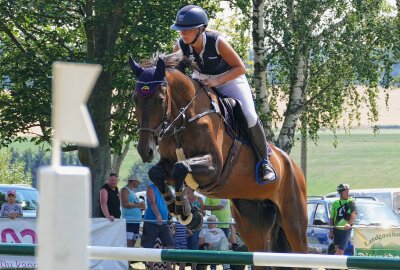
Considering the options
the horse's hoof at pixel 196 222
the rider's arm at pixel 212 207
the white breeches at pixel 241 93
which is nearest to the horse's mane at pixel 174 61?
the white breeches at pixel 241 93

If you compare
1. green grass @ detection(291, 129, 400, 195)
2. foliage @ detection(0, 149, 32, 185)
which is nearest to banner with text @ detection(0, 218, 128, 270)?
foliage @ detection(0, 149, 32, 185)

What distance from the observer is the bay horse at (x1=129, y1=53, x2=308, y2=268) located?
794cm

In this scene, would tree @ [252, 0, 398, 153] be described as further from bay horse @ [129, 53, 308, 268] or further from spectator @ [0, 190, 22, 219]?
bay horse @ [129, 53, 308, 268]

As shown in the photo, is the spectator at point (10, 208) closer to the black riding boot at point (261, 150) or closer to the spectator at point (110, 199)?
the spectator at point (110, 199)

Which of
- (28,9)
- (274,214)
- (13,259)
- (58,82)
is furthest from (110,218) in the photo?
(58,82)

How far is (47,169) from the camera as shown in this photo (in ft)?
8.32

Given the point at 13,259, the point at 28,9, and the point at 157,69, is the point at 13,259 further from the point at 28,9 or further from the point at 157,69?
the point at 28,9

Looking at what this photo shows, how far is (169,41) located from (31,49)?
11.6 ft

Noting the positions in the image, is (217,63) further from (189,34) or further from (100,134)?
(100,134)

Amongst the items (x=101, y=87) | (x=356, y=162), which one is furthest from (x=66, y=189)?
(x=356, y=162)

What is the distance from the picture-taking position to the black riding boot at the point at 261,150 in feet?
28.7

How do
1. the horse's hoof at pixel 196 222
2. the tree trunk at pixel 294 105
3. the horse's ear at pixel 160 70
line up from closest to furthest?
the horse's ear at pixel 160 70, the horse's hoof at pixel 196 222, the tree trunk at pixel 294 105

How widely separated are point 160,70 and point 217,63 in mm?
699

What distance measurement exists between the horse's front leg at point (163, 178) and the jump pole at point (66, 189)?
5.30m
